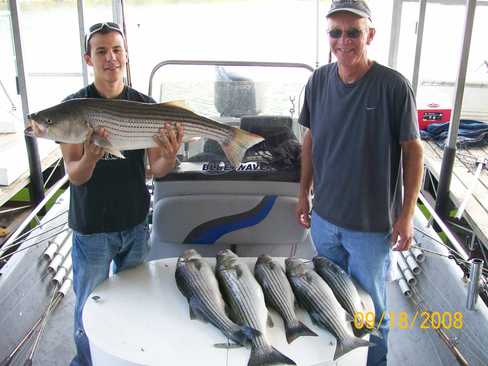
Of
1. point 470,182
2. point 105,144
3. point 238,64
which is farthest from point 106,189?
point 470,182

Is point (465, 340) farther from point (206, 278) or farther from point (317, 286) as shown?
point (206, 278)

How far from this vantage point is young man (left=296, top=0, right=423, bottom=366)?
2223mm

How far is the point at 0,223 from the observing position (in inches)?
168

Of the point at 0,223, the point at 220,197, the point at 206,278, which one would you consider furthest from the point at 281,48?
the point at 206,278

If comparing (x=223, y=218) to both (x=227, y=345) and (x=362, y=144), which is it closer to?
(x=362, y=144)

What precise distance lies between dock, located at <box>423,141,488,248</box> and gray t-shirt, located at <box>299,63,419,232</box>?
1.45 meters

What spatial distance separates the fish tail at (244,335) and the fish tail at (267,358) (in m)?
0.06

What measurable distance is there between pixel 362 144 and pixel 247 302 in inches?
34.6

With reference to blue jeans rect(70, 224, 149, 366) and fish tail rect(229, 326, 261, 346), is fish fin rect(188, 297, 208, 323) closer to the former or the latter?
fish tail rect(229, 326, 261, 346)

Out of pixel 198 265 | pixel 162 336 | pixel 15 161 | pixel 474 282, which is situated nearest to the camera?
pixel 162 336

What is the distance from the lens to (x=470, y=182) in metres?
4.27

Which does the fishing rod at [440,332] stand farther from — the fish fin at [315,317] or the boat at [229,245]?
the fish fin at [315,317]

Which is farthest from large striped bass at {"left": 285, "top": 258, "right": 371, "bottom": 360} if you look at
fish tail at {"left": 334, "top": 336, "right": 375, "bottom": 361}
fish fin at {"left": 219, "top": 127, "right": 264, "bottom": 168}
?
fish fin at {"left": 219, "top": 127, "right": 264, "bottom": 168}

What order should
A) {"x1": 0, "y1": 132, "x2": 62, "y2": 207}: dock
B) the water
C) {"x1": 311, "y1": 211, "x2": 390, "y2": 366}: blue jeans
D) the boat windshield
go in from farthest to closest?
the water → {"x1": 0, "y1": 132, "x2": 62, "y2": 207}: dock → the boat windshield → {"x1": 311, "y1": 211, "x2": 390, "y2": 366}: blue jeans
